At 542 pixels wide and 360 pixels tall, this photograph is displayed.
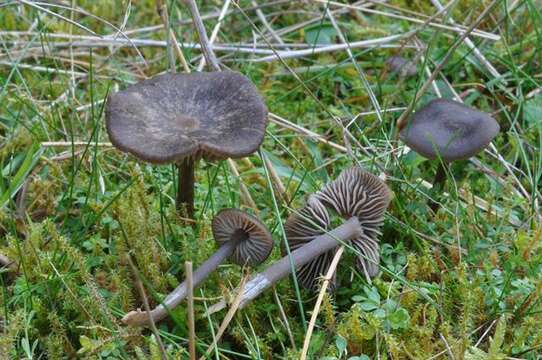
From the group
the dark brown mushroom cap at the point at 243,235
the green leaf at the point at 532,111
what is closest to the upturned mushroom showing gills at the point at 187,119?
the dark brown mushroom cap at the point at 243,235

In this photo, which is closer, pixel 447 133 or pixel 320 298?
pixel 320 298

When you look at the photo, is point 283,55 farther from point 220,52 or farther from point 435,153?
point 435,153

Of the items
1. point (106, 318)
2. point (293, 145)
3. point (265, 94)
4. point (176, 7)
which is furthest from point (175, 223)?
point (176, 7)

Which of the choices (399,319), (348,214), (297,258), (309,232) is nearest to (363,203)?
(348,214)

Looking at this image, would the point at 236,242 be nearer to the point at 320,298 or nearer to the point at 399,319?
the point at 320,298

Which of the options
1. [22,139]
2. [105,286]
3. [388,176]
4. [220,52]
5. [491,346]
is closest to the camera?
[491,346]

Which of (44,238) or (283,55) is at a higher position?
(283,55)
